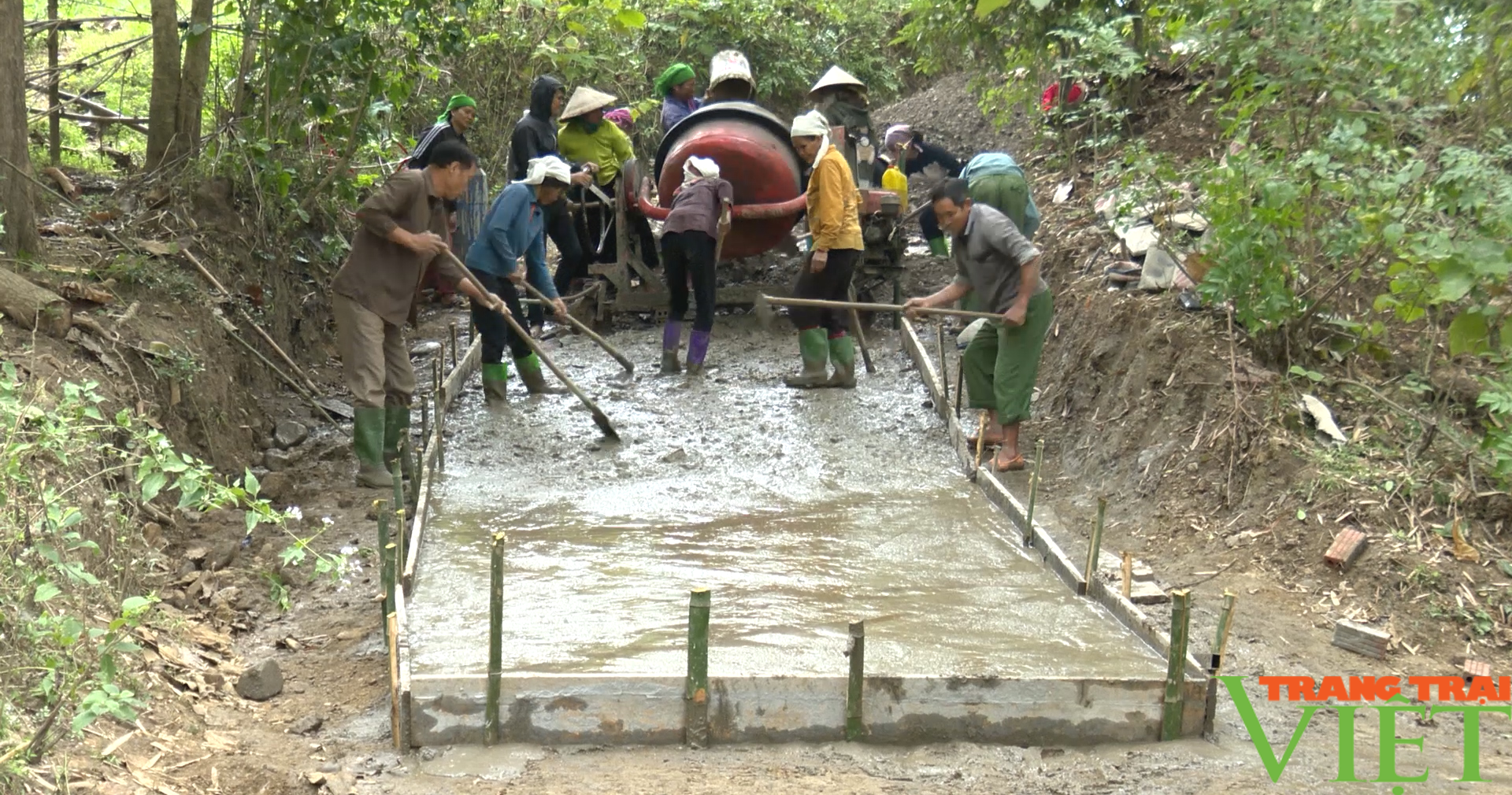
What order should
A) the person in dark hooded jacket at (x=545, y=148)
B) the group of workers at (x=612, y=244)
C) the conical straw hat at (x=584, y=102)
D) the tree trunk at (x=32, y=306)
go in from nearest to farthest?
the tree trunk at (x=32, y=306), the group of workers at (x=612, y=244), the person in dark hooded jacket at (x=545, y=148), the conical straw hat at (x=584, y=102)

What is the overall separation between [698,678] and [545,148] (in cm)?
584

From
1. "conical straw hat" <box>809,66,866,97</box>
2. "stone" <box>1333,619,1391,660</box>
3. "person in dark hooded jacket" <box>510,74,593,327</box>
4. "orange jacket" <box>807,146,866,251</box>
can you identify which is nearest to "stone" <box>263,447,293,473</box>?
"person in dark hooded jacket" <box>510,74,593,327</box>

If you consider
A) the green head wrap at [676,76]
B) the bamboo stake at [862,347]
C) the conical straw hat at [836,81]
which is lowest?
the bamboo stake at [862,347]

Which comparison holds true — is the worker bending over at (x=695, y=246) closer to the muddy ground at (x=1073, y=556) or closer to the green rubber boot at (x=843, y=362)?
the muddy ground at (x=1073, y=556)

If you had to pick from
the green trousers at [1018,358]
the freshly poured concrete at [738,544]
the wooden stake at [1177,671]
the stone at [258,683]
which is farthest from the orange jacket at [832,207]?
the stone at [258,683]

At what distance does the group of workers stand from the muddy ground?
1.69 ft

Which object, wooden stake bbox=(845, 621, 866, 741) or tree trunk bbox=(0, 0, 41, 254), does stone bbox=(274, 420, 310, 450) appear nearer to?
tree trunk bbox=(0, 0, 41, 254)

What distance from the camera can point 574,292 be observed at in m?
10.1

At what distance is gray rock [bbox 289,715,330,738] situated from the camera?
4.09 meters

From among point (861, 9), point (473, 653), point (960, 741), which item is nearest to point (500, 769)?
point (473, 653)

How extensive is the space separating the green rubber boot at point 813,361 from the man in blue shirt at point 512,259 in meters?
1.58

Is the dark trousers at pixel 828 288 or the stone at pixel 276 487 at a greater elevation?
the dark trousers at pixel 828 288

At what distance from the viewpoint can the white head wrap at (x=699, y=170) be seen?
8352 mm

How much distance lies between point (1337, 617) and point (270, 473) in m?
4.99
